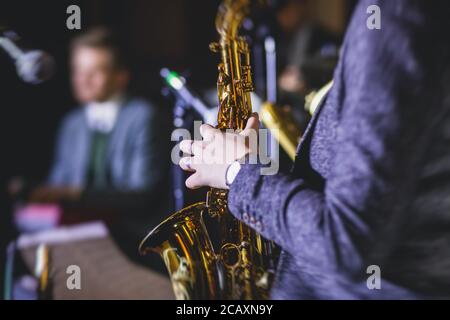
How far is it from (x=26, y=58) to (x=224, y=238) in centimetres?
78

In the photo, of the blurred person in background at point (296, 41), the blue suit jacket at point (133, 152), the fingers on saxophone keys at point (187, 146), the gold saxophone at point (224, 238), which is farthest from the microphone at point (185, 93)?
the blurred person in background at point (296, 41)

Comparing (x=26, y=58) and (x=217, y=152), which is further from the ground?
(x=26, y=58)

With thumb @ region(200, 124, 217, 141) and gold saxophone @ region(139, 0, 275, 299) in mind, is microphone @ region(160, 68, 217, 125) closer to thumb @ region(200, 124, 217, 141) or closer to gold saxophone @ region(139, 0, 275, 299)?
gold saxophone @ region(139, 0, 275, 299)

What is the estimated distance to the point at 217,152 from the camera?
0.99 meters

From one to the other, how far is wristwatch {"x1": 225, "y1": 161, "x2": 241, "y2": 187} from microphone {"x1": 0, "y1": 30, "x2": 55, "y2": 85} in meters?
0.76

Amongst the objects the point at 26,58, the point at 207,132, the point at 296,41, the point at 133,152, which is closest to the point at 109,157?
the point at 133,152

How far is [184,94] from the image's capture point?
6.31 feet

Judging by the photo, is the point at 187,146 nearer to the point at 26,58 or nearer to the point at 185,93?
the point at 26,58

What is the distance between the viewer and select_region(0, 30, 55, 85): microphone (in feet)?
4.54

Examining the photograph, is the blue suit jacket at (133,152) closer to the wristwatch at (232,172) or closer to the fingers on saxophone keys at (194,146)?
the fingers on saxophone keys at (194,146)

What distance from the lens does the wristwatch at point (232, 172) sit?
3.10ft

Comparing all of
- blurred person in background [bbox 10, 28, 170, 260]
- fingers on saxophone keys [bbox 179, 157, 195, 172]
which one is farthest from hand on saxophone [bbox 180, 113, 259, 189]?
blurred person in background [bbox 10, 28, 170, 260]
